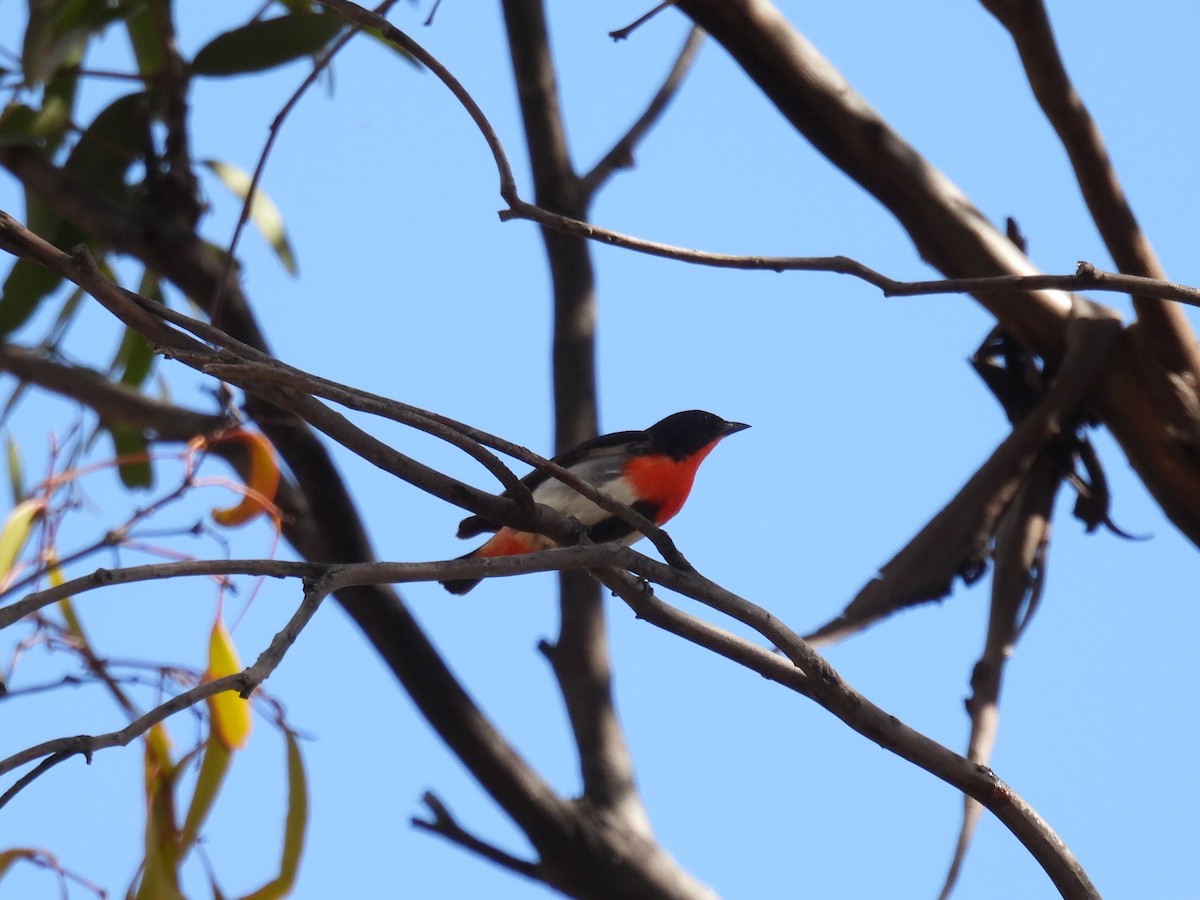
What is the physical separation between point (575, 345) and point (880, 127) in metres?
0.96

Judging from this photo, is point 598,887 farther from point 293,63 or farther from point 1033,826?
point 293,63

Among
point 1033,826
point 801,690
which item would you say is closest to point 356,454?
point 801,690

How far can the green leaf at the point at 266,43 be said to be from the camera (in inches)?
141

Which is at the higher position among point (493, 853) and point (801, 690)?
point (493, 853)

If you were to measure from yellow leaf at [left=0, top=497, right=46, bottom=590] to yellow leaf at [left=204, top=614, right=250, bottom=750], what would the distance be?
447mm

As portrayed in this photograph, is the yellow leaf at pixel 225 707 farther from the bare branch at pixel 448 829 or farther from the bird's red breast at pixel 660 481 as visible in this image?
the bird's red breast at pixel 660 481

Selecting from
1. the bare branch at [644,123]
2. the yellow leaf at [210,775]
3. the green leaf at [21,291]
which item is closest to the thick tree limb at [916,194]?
the bare branch at [644,123]

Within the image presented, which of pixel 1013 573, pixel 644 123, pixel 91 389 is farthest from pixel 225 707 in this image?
pixel 644 123

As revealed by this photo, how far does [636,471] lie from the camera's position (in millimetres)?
3779

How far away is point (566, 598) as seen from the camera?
3.49 meters

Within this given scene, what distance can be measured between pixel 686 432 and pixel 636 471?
22 centimetres

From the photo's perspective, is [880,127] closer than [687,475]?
Yes

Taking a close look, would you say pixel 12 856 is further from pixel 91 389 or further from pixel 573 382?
pixel 573 382

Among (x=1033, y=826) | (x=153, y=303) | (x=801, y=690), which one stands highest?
(x=153, y=303)
